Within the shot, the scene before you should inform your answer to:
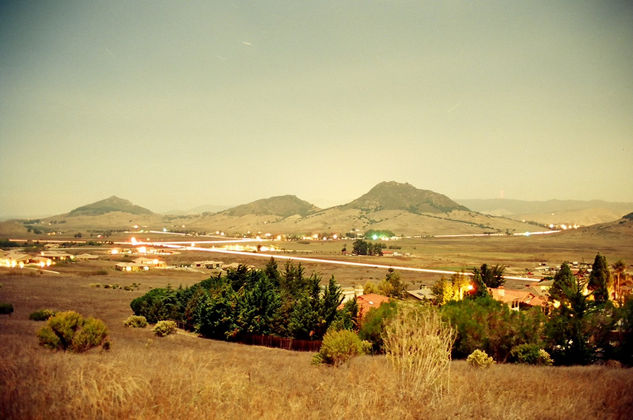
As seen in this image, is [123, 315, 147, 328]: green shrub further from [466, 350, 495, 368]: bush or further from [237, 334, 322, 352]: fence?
[466, 350, 495, 368]: bush

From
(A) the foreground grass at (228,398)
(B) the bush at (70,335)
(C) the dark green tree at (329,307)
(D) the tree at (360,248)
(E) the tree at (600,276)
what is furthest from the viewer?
(D) the tree at (360,248)

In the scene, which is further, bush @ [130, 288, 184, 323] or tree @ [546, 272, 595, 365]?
bush @ [130, 288, 184, 323]

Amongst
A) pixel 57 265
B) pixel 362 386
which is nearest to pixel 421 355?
pixel 362 386

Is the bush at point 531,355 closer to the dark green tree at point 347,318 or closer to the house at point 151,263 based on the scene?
the dark green tree at point 347,318

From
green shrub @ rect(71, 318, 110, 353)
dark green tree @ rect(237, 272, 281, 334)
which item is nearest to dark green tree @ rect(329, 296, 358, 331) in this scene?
dark green tree @ rect(237, 272, 281, 334)

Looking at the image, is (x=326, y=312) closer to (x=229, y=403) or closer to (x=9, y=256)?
(x=229, y=403)

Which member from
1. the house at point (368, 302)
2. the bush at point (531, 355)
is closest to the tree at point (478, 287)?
the house at point (368, 302)

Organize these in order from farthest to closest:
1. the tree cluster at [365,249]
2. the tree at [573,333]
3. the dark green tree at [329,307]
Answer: the tree cluster at [365,249]
the dark green tree at [329,307]
the tree at [573,333]
